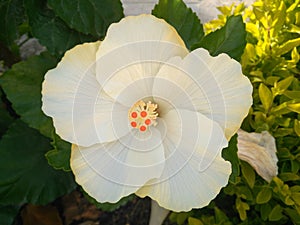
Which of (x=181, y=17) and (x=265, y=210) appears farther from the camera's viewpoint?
(x=265, y=210)

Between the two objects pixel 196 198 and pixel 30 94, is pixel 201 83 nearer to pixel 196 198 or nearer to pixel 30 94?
pixel 196 198

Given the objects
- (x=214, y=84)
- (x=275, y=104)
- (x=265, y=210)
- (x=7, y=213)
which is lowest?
(x=7, y=213)

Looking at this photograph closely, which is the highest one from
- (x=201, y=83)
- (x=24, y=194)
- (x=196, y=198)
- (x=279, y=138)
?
(x=201, y=83)

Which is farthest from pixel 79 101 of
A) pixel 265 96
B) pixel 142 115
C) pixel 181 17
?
pixel 265 96

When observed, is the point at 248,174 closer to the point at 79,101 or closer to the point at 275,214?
the point at 275,214

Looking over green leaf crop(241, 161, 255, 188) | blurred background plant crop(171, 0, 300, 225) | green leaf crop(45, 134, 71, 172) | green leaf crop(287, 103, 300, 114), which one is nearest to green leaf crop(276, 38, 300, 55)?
blurred background plant crop(171, 0, 300, 225)

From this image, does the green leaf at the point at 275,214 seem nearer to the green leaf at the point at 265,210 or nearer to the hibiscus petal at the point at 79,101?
the green leaf at the point at 265,210

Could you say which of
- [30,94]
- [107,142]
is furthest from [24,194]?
[107,142]

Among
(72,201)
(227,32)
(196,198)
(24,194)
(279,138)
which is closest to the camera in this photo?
(196,198)
